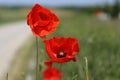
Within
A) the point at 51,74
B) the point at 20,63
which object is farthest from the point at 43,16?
the point at 20,63

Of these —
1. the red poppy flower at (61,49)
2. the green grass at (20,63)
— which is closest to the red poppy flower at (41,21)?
the red poppy flower at (61,49)

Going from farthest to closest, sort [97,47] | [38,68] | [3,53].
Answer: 1. [3,53]
2. [97,47]
3. [38,68]

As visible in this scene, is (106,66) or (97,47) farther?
(97,47)

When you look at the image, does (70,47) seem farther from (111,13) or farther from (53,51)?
(111,13)

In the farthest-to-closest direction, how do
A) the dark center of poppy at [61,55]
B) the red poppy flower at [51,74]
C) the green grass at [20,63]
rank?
the green grass at [20,63] < the dark center of poppy at [61,55] < the red poppy flower at [51,74]

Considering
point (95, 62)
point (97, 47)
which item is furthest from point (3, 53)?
point (95, 62)

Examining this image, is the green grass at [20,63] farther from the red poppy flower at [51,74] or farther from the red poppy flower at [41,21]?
the red poppy flower at [51,74]
